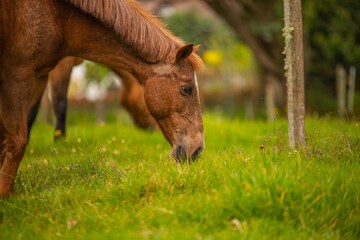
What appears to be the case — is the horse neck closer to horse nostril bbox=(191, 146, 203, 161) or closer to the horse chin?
the horse chin

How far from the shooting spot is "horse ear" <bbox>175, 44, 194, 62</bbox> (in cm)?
562

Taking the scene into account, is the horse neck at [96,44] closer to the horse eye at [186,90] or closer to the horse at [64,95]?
the horse eye at [186,90]

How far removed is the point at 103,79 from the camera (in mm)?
16594

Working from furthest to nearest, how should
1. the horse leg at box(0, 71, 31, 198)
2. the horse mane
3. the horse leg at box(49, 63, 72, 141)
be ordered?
1. the horse leg at box(49, 63, 72, 141)
2. the horse mane
3. the horse leg at box(0, 71, 31, 198)

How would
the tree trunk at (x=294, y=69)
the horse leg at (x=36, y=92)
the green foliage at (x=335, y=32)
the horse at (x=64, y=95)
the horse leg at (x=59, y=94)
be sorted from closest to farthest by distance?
Answer: the tree trunk at (x=294, y=69) < the horse leg at (x=36, y=92) < the horse at (x=64, y=95) < the horse leg at (x=59, y=94) < the green foliage at (x=335, y=32)

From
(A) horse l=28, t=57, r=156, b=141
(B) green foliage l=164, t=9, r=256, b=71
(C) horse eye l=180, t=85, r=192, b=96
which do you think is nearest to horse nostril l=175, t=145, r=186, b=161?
(C) horse eye l=180, t=85, r=192, b=96

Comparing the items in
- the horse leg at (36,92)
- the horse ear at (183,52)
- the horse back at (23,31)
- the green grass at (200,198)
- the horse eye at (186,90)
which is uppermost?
the horse back at (23,31)

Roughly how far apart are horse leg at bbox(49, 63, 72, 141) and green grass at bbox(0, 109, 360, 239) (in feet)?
8.04

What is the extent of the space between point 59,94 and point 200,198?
4.32 m

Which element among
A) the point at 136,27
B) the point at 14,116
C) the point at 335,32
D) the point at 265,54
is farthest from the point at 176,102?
the point at 335,32

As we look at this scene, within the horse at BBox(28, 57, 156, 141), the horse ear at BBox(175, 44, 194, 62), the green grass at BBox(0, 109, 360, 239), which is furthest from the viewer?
the horse at BBox(28, 57, 156, 141)

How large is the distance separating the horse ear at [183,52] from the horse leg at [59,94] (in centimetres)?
262

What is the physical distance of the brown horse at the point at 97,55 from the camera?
5.21 meters

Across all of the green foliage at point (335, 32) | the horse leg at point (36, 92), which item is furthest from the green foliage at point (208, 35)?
the horse leg at point (36, 92)
